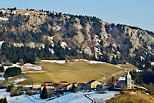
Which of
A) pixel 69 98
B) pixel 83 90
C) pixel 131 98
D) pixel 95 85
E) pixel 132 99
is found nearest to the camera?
pixel 132 99

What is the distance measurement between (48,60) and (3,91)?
91.6 metres

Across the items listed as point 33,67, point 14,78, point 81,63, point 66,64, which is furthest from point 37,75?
point 81,63

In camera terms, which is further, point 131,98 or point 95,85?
point 95,85

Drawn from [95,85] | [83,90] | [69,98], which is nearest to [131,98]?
[69,98]

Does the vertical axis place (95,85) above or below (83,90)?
above

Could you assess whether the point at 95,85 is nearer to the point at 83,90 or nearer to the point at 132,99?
the point at 83,90

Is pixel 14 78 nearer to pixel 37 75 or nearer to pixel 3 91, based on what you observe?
pixel 37 75

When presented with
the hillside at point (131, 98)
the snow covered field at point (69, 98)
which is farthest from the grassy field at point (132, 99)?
the snow covered field at point (69, 98)

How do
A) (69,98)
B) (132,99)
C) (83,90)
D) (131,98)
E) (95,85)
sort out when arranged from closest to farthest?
1. (132,99)
2. (131,98)
3. (69,98)
4. (83,90)
5. (95,85)

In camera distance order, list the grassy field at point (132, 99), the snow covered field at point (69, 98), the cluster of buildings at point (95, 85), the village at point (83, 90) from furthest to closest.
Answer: the cluster of buildings at point (95, 85) → the village at point (83, 90) → the snow covered field at point (69, 98) → the grassy field at point (132, 99)

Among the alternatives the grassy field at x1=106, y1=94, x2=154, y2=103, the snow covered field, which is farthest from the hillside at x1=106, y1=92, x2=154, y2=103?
the snow covered field

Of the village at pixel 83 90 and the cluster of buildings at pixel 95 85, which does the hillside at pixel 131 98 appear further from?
the cluster of buildings at pixel 95 85

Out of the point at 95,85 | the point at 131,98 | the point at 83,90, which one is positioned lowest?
the point at 83,90

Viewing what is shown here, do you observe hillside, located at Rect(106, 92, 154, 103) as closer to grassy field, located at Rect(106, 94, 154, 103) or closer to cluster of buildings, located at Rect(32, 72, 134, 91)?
grassy field, located at Rect(106, 94, 154, 103)
